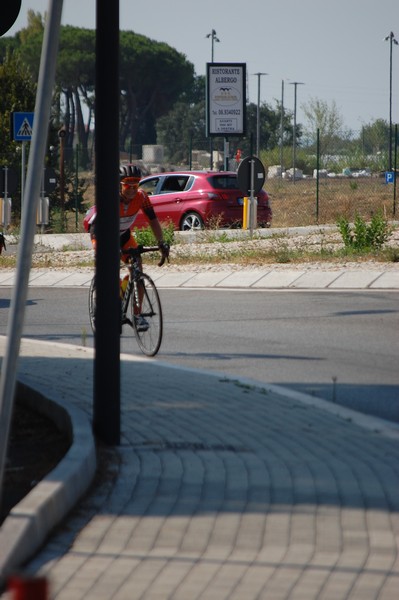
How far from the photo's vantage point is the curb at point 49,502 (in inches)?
179

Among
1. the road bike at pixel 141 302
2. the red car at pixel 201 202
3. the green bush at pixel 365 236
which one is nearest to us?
the road bike at pixel 141 302

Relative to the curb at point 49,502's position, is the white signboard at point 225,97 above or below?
above

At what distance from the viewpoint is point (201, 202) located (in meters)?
26.5

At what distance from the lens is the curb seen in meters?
4.54

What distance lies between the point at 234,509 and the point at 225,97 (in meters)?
25.9

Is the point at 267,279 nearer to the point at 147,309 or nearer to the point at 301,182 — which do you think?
the point at 147,309

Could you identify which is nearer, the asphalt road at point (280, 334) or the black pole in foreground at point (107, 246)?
the black pole in foreground at point (107, 246)

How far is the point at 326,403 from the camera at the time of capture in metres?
8.23

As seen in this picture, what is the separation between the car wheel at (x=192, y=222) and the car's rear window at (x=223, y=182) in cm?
79

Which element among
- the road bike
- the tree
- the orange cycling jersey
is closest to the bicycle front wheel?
the road bike

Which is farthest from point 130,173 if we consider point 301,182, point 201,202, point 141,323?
point 301,182

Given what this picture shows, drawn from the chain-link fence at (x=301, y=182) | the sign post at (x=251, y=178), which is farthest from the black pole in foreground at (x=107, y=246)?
the chain-link fence at (x=301, y=182)

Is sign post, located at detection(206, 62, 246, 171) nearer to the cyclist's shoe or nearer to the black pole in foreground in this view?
the cyclist's shoe

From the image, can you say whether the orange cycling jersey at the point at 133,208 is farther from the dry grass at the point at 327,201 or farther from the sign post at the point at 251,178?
the dry grass at the point at 327,201
